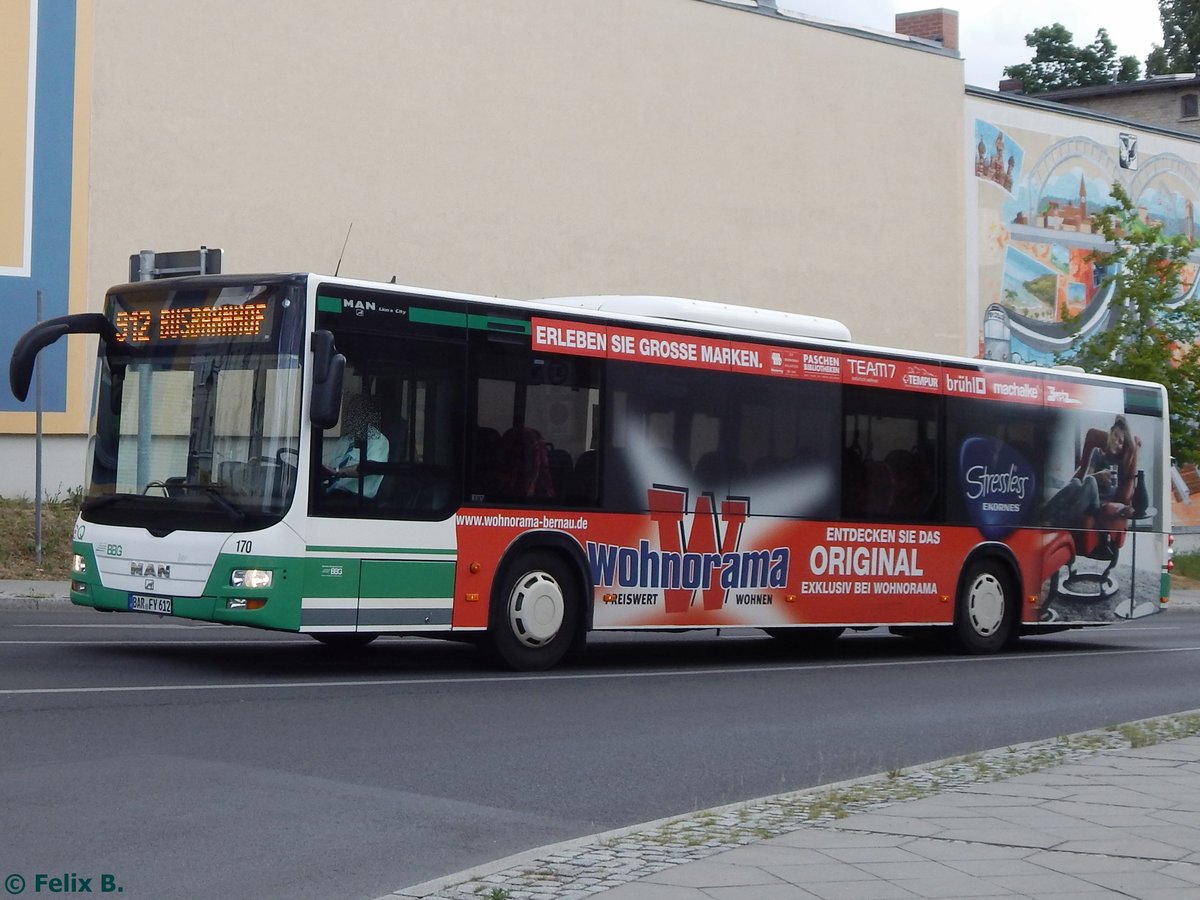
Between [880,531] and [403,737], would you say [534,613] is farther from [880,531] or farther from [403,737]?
[880,531]

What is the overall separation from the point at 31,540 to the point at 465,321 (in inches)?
483

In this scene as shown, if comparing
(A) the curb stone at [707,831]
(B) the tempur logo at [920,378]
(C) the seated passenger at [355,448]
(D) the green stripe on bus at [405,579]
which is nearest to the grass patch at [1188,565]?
Result: (B) the tempur logo at [920,378]

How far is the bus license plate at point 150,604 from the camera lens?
40.3 ft

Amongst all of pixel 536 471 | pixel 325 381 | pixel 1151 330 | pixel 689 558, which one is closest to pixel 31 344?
pixel 325 381

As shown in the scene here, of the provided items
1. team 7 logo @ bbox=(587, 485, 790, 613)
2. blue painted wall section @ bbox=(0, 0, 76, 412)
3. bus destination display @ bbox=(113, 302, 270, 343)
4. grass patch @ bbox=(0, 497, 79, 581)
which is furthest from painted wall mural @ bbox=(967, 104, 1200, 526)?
bus destination display @ bbox=(113, 302, 270, 343)

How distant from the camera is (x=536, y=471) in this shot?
45.3 ft

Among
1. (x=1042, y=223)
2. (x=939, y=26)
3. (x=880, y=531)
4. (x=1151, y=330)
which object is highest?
(x=939, y=26)

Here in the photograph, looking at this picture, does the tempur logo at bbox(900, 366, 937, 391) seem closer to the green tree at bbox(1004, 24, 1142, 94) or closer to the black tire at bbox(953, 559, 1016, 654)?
the black tire at bbox(953, 559, 1016, 654)

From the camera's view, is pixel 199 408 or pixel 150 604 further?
pixel 199 408

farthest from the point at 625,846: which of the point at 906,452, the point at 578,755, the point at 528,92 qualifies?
the point at 528,92

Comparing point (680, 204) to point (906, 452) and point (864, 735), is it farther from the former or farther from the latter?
point (864, 735)

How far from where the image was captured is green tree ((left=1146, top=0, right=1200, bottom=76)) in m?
87.4

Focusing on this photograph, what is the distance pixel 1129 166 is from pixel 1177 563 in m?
10.7

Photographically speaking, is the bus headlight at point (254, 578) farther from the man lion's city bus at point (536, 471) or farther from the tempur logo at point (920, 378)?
the tempur logo at point (920, 378)
